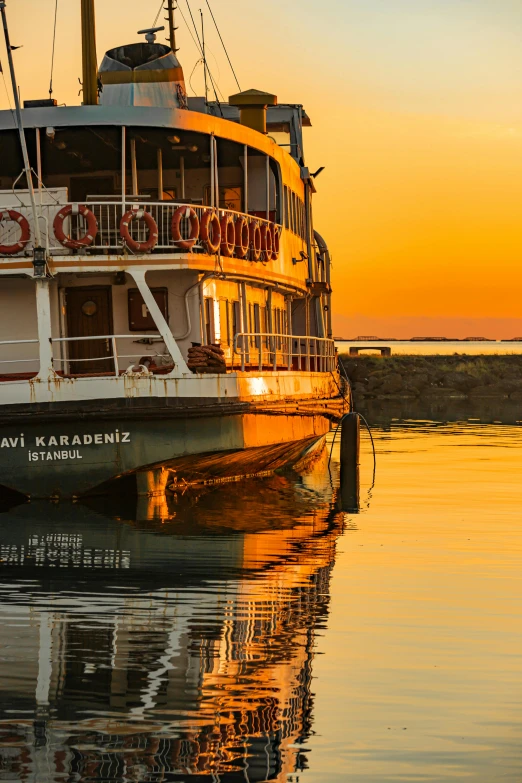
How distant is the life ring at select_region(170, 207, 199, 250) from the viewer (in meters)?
18.1

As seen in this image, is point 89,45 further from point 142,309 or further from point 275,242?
point 142,309

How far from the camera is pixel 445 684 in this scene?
29.0 feet

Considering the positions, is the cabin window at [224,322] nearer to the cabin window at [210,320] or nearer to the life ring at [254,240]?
the cabin window at [210,320]

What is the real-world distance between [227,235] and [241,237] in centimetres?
71

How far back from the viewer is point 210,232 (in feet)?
61.6

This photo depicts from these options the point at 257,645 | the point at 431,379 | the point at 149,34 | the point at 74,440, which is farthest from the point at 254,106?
the point at 431,379

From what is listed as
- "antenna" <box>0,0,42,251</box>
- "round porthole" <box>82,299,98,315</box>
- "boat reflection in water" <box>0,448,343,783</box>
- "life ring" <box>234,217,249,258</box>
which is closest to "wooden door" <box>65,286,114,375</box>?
"round porthole" <box>82,299,98,315</box>

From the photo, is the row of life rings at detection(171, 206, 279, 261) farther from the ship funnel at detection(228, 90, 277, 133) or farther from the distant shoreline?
the distant shoreline

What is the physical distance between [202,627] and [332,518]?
26.7ft

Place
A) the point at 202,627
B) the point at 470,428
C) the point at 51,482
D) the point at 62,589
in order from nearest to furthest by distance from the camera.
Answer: the point at 202,627
the point at 62,589
the point at 51,482
the point at 470,428

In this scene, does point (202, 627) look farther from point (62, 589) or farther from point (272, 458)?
point (272, 458)

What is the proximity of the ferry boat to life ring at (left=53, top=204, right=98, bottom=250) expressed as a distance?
3 centimetres

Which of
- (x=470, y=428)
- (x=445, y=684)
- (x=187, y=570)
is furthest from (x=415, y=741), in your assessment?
(x=470, y=428)

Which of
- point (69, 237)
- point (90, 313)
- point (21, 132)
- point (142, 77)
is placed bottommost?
point (90, 313)
